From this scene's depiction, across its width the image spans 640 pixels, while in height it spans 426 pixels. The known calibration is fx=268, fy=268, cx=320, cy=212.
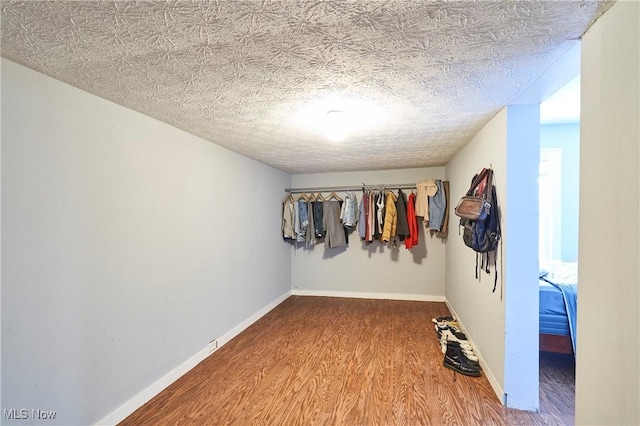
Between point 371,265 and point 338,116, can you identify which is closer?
point 338,116

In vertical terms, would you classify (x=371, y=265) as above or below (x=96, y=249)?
below

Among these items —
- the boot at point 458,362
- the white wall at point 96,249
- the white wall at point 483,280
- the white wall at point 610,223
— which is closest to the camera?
the white wall at point 610,223

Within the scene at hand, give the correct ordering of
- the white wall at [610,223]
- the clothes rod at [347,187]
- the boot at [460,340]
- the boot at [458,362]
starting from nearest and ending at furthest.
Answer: the white wall at [610,223] < the boot at [458,362] < the boot at [460,340] < the clothes rod at [347,187]

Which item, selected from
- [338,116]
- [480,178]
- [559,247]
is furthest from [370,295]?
[338,116]

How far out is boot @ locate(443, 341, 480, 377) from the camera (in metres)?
2.21

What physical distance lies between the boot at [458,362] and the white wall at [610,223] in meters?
1.19

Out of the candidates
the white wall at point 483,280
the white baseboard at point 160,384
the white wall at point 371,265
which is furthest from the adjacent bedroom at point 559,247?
the white baseboard at point 160,384

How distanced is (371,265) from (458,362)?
2.18 metres

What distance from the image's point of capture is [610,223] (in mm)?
930

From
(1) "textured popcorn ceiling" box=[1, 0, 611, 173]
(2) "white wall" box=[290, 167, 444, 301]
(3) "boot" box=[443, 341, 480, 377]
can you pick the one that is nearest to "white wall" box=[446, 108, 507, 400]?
(3) "boot" box=[443, 341, 480, 377]

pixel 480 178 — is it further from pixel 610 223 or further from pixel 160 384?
pixel 160 384

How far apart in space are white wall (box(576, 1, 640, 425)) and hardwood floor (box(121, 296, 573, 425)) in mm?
946

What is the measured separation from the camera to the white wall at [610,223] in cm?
83

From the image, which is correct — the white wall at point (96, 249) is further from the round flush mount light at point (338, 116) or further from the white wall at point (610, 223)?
the white wall at point (610, 223)
